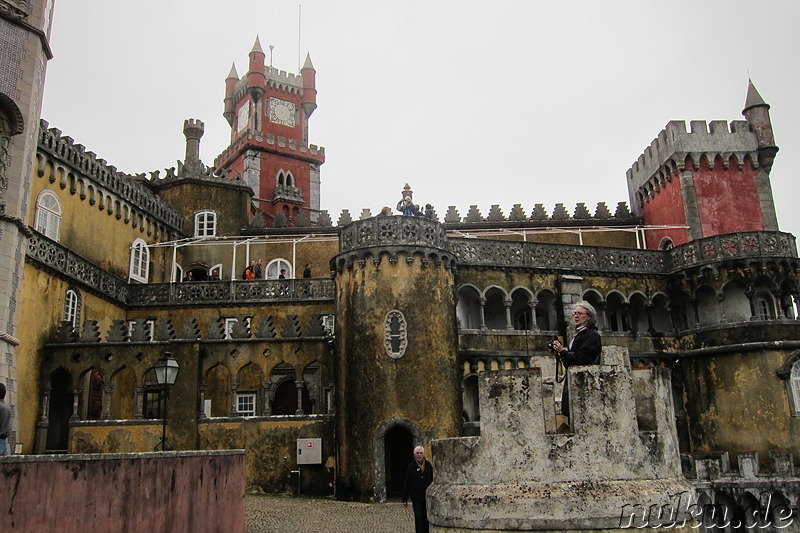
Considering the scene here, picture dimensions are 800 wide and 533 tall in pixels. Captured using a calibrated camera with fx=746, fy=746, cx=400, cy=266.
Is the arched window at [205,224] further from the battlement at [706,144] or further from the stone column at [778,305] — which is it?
the stone column at [778,305]

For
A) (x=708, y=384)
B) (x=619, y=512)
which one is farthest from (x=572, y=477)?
(x=708, y=384)

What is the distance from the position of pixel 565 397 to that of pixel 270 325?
59.0ft

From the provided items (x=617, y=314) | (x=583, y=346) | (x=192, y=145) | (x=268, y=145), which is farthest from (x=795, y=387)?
(x=268, y=145)

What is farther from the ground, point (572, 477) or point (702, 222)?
point (702, 222)

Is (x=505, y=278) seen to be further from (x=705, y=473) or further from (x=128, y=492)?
(x=128, y=492)

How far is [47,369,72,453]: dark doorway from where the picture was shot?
86.6 ft

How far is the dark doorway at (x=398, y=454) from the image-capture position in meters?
23.3

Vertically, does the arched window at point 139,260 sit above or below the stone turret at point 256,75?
below

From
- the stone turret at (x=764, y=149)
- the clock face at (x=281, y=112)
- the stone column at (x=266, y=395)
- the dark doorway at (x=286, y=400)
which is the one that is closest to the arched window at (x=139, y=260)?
the dark doorway at (x=286, y=400)

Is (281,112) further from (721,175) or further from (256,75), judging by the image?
(721,175)

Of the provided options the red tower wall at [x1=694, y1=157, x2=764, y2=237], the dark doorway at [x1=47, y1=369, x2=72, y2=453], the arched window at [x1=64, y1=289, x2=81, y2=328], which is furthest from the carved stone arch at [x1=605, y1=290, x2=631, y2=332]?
the arched window at [x1=64, y1=289, x2=81, y2=328]

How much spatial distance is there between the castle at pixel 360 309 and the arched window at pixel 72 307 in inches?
2.6

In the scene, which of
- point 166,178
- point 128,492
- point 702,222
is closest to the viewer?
point 128,492

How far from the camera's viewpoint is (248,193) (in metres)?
41.4
